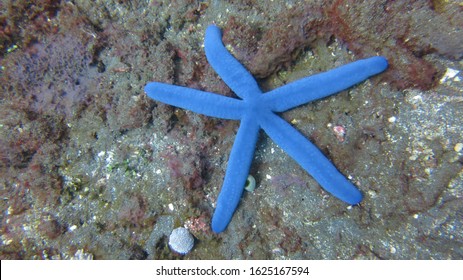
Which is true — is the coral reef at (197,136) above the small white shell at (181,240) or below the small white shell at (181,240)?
above

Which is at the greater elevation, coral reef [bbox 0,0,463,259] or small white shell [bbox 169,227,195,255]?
coral reef [bbox 0,0,463,259]

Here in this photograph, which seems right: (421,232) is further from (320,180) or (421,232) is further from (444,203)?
(320,180)

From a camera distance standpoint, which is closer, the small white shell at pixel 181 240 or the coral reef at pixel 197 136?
the coral reef at pixel 197 136

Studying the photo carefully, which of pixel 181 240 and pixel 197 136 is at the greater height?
pixel 197 136

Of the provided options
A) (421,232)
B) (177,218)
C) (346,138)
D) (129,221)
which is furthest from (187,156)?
(421,232)

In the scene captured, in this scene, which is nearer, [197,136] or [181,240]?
[181,240]

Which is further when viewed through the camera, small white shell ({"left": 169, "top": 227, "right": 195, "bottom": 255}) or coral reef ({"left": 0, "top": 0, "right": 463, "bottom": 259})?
small white shell ({"left": 169, "top": 227, "right": 195, "bottom": 255})
